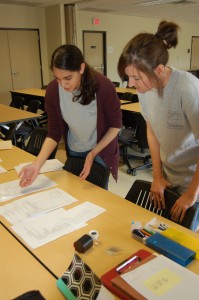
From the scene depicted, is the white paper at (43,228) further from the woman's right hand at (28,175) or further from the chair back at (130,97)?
the chair back at (130,97)

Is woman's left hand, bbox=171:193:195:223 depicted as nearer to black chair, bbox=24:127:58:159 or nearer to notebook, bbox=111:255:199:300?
notebook, bbox=111:255:199:300

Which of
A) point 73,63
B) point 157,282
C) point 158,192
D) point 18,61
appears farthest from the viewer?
point 18,61

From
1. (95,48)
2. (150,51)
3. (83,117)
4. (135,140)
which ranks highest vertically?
(95,48)

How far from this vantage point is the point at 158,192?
1327 millimetres

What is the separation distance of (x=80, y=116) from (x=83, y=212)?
65cm

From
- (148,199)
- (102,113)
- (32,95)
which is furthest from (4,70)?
(148,199)

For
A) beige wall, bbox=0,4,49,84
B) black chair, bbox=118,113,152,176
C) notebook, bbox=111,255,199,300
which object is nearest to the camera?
notebook, bbox=111,255,199,300

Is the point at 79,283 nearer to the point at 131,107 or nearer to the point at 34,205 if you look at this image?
the point at 34,205

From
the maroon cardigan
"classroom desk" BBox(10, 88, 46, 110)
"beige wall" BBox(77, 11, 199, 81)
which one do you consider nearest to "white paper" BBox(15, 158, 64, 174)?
the maroon cardigan

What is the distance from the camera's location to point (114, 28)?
790cm

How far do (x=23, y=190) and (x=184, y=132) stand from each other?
2.91 ft

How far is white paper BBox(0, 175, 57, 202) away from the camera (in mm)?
1468

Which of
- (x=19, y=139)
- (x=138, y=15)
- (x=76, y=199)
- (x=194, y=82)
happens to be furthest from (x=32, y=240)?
(x=138, y=15)

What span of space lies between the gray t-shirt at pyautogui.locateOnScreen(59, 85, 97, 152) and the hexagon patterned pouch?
1.00 m
